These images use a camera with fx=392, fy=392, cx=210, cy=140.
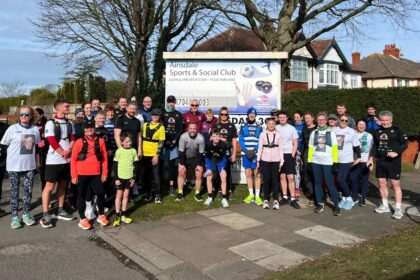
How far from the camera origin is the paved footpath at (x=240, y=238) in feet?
15.4

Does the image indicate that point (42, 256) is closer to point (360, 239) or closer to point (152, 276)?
point (152, 276)

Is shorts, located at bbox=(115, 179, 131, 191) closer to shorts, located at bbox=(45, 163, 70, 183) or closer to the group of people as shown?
the group of people

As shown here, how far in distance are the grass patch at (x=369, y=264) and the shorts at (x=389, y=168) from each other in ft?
5.07

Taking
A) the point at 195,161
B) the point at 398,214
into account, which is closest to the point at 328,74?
the point at 195,161

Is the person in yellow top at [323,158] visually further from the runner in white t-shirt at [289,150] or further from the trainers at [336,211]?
the runner in white t-shirt at [289,150]

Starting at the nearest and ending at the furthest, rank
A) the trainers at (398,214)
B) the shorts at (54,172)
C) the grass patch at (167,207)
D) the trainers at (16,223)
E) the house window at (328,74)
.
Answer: the trainers at (16,223)
the shorts at (54,172)
the trainers at (398,214)
the grass patch at (167,207)
the house window at (328,74)

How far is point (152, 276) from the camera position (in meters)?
4.51

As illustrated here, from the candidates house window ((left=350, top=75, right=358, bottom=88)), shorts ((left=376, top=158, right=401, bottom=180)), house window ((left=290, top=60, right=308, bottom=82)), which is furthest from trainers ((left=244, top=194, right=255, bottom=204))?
house window ((left=350, top=75, right=358, bottom=88))

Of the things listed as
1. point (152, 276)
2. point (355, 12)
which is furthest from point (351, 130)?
point (355, 12)

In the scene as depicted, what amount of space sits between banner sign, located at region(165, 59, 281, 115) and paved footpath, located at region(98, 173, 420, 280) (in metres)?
2.94

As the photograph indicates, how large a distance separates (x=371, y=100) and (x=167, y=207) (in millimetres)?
10615

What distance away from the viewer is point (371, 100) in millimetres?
14875

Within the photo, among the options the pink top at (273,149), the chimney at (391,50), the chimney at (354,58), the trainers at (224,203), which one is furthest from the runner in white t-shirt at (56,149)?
the chimney at (391,50)

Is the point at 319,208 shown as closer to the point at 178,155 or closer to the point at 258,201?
the point at 258,201
